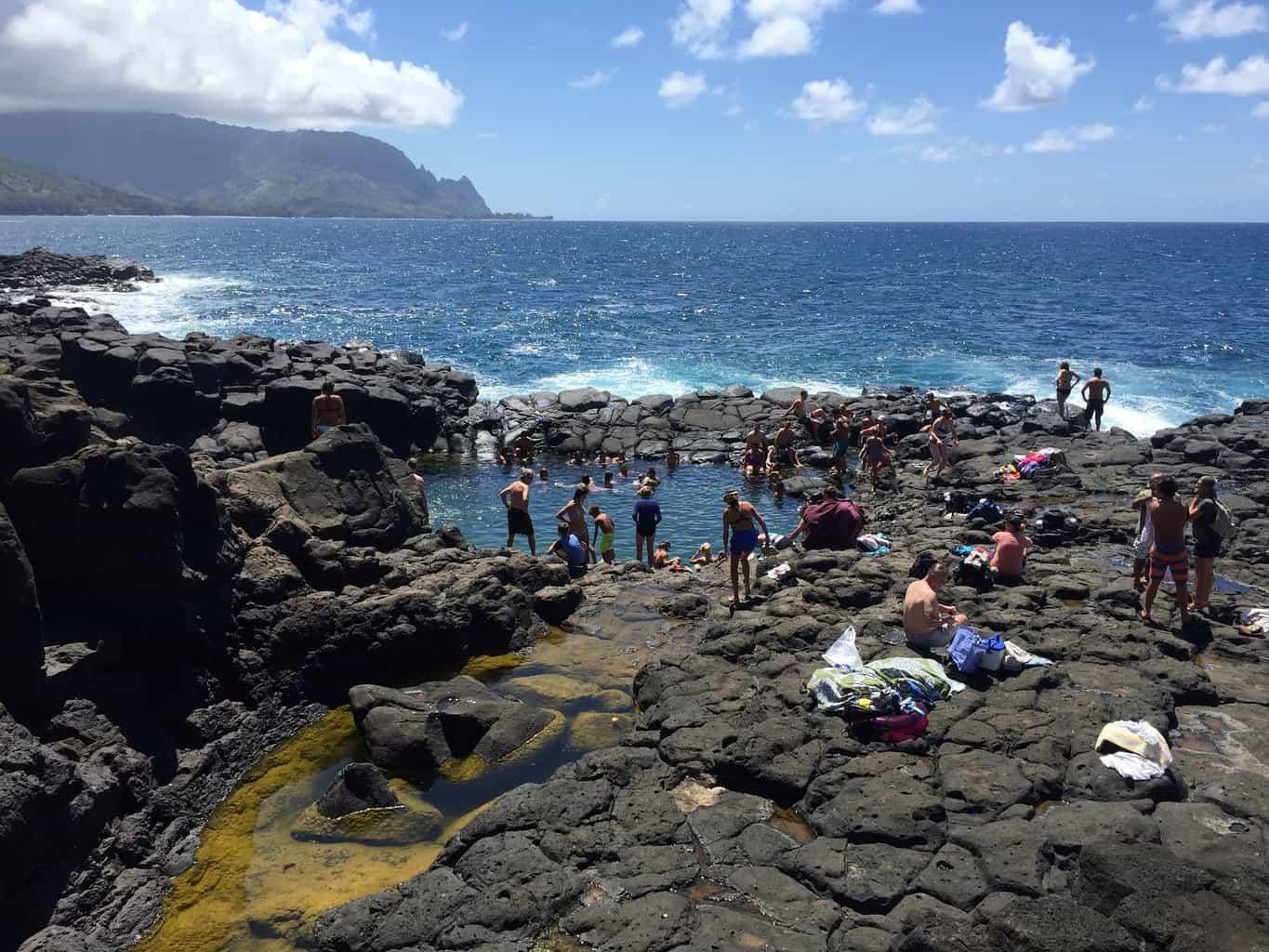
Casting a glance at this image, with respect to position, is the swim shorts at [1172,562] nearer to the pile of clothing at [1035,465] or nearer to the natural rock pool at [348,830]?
the natural rock pool at [348,830]

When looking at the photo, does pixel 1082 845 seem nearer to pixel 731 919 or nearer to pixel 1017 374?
pixel 731 919

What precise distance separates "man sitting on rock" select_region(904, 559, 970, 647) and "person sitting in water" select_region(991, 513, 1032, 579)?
10.4 ft

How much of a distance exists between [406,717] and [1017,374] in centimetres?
4558

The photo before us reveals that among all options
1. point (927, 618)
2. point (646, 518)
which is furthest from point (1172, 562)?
point (646, 518)

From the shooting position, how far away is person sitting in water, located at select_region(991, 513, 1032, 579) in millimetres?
16000

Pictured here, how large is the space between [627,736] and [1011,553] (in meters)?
8.55

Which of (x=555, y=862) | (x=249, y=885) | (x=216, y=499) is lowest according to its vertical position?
(x=249, y=885)

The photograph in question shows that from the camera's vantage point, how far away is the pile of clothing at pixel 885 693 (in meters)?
11.0

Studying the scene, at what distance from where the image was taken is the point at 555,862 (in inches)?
356

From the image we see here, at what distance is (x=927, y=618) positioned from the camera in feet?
43.0

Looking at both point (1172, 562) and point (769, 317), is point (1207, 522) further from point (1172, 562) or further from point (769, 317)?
point (769, 317)

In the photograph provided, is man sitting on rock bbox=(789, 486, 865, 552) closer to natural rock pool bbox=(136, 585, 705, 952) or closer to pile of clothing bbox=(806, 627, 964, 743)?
natural rock pool bbox=(136, 585, 705, 952)

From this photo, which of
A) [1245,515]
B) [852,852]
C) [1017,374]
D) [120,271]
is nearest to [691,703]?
[852,852]

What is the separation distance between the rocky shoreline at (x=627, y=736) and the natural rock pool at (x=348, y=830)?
0.40 m
